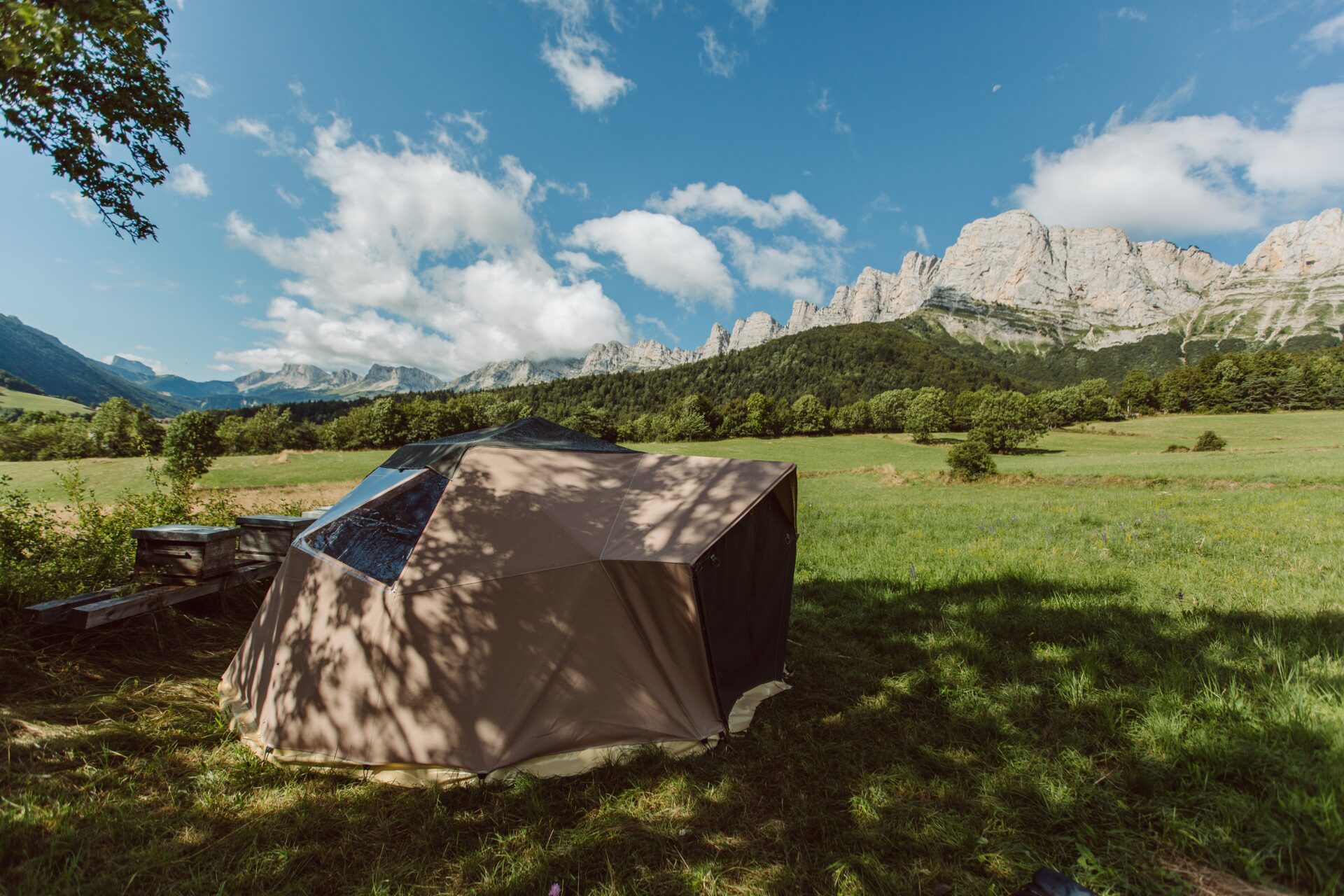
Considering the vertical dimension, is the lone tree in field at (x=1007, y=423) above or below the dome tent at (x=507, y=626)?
above

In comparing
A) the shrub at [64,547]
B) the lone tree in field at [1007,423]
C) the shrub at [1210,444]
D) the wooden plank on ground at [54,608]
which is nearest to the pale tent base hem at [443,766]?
the wooden plank on ground at [54,608]

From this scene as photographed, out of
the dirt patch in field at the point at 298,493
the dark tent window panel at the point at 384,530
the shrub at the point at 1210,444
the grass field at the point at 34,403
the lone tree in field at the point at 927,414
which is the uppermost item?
the lone tree in field at the point at 927,414

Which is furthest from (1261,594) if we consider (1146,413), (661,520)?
(1146,413)

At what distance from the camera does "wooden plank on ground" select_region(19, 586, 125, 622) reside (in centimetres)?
452

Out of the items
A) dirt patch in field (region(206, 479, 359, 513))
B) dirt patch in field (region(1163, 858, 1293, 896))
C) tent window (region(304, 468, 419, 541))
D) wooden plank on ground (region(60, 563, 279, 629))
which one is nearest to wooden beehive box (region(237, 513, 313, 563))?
wooden plank on ground (region(60, 563, 279, 629))

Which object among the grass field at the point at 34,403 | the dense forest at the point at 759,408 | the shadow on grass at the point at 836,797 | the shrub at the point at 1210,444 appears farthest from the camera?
the grass field at the point at 34,403

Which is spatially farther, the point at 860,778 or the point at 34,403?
the point at 34,403

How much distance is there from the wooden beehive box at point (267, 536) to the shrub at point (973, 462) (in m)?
29.4

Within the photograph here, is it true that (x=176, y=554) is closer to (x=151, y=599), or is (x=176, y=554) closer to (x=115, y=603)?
(x=151, y=599)

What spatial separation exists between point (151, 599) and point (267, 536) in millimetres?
1511

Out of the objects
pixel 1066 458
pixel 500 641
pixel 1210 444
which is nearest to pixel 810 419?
pixel 1066 458

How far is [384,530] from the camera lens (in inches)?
186

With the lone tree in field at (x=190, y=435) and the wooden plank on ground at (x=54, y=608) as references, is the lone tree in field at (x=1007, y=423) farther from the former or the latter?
the lone tree in field at (x=190, y=435)

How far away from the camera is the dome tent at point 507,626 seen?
395cm
